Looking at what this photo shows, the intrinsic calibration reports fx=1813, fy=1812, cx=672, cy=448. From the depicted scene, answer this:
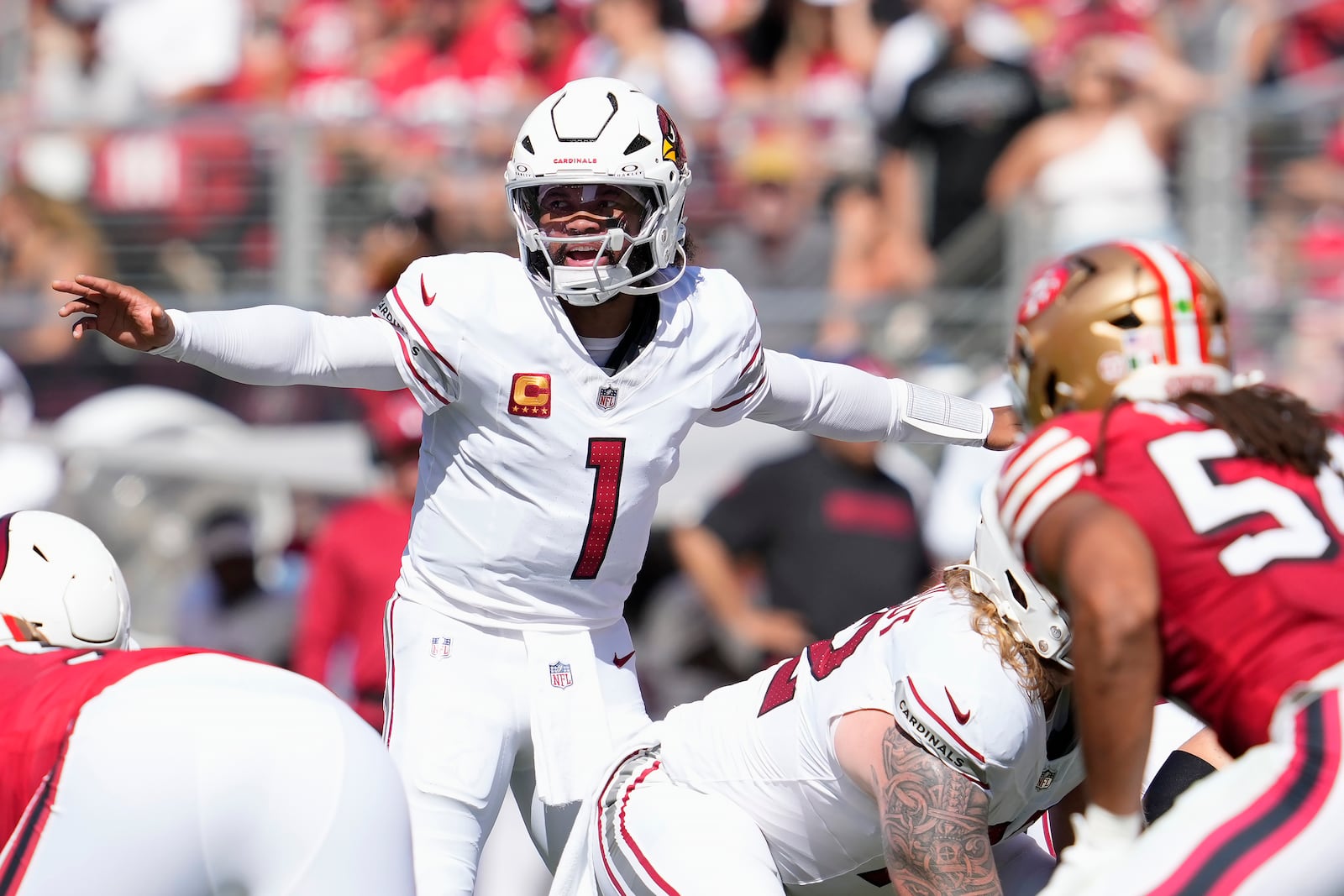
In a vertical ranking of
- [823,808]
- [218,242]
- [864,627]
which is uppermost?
[864,627]

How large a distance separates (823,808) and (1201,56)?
688 cm

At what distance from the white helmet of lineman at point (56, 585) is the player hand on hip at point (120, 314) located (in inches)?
14.4

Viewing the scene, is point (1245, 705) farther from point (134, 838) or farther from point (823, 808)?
point (134, 838)

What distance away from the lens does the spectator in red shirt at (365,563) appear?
6191 millimetres

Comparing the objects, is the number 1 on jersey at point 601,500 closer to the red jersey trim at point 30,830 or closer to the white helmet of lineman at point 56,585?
the white helmet of lineman at point 56,585

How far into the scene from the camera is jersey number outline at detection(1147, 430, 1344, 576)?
2.73 m

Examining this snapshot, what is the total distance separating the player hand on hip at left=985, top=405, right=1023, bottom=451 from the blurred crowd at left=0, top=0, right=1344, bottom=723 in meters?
2.45

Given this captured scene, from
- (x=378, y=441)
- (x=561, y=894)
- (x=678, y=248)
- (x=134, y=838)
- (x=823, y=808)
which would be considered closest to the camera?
(x=134, y=838)

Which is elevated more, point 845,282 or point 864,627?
point 864,627

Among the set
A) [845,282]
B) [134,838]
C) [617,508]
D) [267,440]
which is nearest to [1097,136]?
[845,282]

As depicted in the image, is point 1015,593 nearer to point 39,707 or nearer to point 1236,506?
point 1236,506

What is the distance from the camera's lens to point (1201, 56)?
916 cm

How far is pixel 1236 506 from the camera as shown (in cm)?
274

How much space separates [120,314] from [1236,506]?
2012 millimetres
